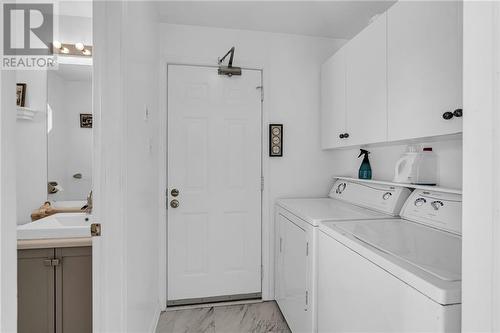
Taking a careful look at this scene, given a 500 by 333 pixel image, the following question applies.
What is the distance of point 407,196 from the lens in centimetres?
179

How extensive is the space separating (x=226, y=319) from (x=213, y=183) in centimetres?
113

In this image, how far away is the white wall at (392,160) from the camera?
5.26ft

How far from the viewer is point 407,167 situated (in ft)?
5.88

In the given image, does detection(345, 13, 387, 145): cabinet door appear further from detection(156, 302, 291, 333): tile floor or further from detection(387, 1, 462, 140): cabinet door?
detection(156, 302, 291, 333): tile floor

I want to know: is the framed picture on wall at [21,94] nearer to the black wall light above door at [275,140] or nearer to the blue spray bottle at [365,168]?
the black wall light above door at [275,140]

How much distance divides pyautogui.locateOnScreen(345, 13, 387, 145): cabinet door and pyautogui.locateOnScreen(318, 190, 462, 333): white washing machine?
500 millimetres

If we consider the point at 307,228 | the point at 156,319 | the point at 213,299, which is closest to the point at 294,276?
the point at 307,228

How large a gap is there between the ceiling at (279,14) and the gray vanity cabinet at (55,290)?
188 cm

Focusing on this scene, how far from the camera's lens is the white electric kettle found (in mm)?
1757

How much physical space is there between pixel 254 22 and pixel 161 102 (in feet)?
3.45

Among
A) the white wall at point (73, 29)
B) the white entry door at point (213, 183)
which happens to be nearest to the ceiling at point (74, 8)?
the white wall at point (73, 29)

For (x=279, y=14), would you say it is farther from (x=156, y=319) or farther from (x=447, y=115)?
(x=156, y=319)

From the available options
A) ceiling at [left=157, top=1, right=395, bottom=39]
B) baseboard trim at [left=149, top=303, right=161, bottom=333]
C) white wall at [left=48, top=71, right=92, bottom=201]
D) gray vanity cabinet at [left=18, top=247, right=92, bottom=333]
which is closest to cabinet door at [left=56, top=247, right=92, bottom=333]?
gray vanity cabinet at [left=18, top=247, right=92, bottom=333]

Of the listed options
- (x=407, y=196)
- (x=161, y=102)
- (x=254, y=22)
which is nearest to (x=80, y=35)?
(x=161, y=102)
